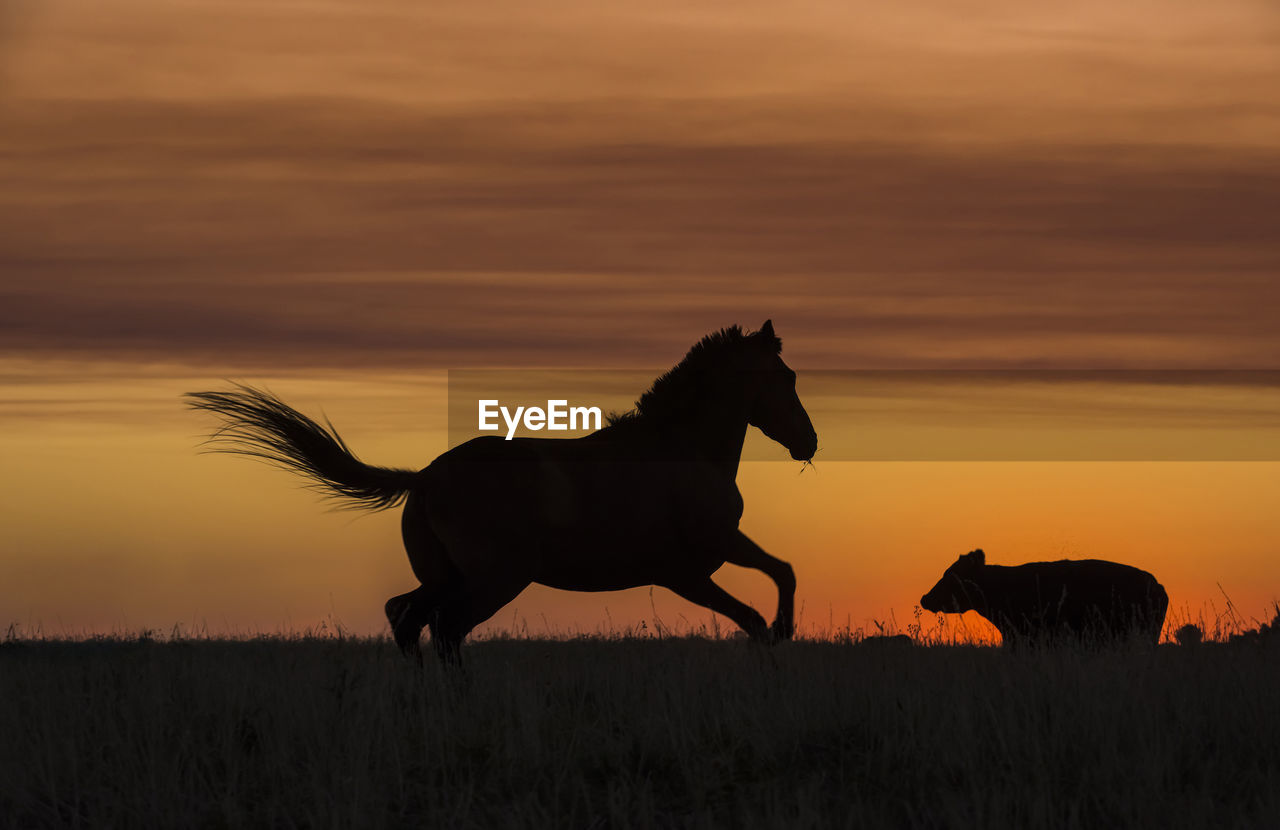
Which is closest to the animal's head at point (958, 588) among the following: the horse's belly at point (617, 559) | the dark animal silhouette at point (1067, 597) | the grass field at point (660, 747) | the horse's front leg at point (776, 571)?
the dark animal silhouette at point (1067, 597)

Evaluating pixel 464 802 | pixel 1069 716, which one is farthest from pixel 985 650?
pixel 464 802

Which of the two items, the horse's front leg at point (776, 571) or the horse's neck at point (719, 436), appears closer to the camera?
the horse's front leg at point (776, 571)

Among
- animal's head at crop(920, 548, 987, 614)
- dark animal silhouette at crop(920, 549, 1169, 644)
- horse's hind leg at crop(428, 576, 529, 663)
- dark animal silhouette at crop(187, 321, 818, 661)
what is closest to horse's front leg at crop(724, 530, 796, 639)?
dark animal silhouette at crop(187, 321, 818, 661)

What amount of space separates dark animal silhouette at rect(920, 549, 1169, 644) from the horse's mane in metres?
3.84

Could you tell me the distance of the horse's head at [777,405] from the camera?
1085cm

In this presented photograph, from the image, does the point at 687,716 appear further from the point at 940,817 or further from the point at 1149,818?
the point at 1149,818

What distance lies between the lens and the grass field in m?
5.98

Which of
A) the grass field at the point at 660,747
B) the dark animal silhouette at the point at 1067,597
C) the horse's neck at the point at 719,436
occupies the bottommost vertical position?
the grass field at the point at 660,747

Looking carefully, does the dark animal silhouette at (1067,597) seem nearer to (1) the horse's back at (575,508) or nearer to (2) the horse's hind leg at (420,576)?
(1) the horse's back at (575,508)

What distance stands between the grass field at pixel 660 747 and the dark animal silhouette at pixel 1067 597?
3.64 m

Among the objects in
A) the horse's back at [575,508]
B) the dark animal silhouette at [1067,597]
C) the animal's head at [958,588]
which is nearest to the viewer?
the horse's back at [575,508]

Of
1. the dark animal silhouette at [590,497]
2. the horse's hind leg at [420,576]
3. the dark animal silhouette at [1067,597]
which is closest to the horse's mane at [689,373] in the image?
the dark animal silhouette at [590,497]

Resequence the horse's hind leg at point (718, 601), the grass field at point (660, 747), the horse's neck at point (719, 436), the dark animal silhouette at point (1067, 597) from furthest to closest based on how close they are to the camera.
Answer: the dark animal silhouette at point (1067, 597)
the horse's neck at point (719, 436)
the horse's hind leg at point (718, 601)
the grass field at point (660, 747)

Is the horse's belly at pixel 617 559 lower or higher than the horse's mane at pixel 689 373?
lower
